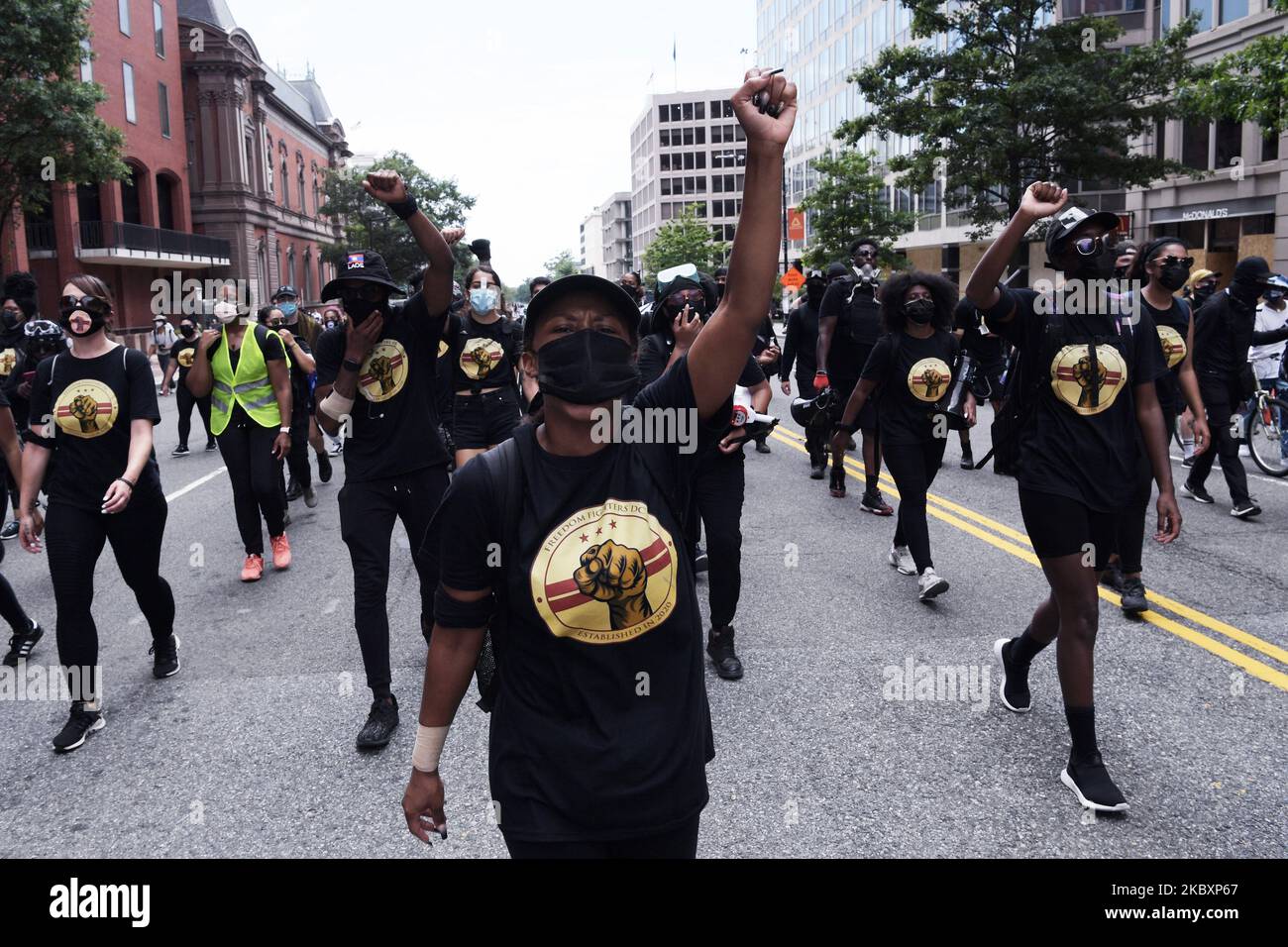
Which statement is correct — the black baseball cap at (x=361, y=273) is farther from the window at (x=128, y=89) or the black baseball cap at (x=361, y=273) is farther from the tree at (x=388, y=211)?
the tree at (x=388, y=211)

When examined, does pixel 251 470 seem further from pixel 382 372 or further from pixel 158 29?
pixel 158 29

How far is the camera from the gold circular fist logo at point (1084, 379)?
4.23 metres

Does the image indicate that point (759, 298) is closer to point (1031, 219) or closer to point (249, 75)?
point (1031, 219)

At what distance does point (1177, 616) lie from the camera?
620cm

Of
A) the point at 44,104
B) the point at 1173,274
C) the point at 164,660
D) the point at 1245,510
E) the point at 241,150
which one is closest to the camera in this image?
the point at 164,660

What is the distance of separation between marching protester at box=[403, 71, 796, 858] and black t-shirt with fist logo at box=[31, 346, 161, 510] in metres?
3.36

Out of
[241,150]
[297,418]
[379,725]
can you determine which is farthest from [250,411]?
[241,150]

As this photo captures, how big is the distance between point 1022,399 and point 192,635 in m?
5.02

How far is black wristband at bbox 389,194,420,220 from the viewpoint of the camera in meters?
3.98

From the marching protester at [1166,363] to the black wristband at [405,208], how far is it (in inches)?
158

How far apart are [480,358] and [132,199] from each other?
4290cm

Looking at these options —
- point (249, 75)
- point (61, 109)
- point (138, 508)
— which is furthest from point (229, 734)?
point (249, 75)

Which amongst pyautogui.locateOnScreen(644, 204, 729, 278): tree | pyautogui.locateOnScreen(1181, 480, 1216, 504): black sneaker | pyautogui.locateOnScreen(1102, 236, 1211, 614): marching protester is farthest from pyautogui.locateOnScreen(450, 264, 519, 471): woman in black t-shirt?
pyautogui.locateOnScreen(644, 204, 729, 278): tree

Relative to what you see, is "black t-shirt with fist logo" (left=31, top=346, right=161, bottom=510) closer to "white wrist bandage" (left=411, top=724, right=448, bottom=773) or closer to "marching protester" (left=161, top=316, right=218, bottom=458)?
"white wrist bandage" (left=411, top=724, right=448, bottom=773)
